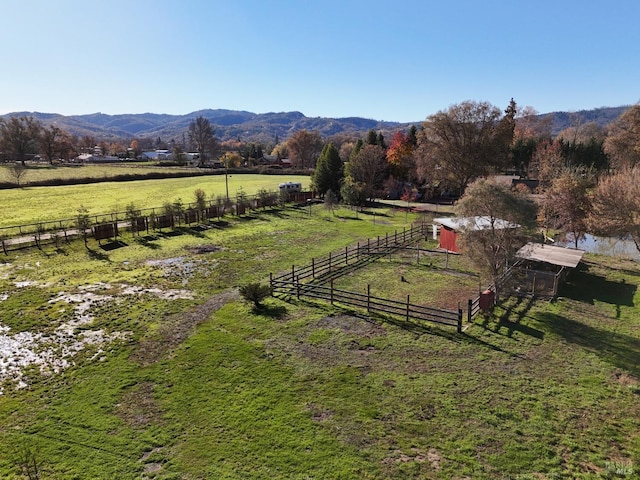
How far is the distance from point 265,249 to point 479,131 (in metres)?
31.5

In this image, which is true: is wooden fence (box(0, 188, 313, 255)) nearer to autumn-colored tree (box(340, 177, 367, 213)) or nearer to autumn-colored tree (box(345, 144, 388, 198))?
autumn-colored tree (box(340, 177, 367, 213))

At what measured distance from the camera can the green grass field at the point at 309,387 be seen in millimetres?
9195

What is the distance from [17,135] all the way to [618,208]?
112m

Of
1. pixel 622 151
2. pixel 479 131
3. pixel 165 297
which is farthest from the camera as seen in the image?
pixel 479 131

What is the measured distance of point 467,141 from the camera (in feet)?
154

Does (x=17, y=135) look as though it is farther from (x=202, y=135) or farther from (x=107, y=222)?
(x=107, y=222)

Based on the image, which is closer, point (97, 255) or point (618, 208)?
point (618, 208)

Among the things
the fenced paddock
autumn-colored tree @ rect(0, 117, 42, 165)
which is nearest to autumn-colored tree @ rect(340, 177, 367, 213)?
the fenced paddock

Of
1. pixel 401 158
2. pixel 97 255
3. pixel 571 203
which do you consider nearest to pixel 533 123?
pixel 401 158

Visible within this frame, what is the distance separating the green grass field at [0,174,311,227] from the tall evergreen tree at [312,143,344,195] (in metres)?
13.3

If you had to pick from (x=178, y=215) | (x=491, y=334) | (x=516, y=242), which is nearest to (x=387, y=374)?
(x=491, y=334)

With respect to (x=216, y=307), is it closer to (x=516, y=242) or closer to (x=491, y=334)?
(x=491, y=334)

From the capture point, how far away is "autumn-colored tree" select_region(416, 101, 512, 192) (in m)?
45.8

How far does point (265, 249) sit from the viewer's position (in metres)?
29.6
